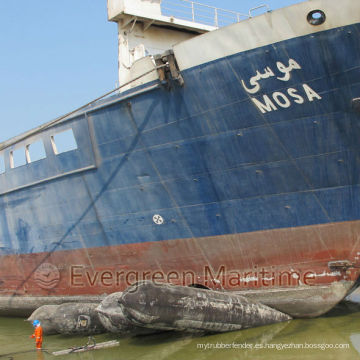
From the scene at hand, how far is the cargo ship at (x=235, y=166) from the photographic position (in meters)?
7.85

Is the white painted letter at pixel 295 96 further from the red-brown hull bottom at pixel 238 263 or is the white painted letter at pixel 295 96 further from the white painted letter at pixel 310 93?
the red-brown hull bottom at pixel 238 263

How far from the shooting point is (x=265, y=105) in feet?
A: 27.0

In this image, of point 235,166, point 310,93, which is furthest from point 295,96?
point 235,166

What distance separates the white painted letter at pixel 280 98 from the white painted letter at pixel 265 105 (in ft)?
0.37

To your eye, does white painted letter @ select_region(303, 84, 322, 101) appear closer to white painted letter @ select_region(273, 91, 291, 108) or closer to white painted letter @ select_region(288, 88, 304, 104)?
white painted letter @ select_region(288, 88, 304, 104)

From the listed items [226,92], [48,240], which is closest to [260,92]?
[226,92]

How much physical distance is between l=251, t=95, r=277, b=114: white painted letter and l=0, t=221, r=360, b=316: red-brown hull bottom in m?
2.29

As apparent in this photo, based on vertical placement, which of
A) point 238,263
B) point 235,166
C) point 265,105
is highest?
point 265,105

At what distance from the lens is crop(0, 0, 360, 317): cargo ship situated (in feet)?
25.7

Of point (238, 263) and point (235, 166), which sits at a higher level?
point (235, 166)

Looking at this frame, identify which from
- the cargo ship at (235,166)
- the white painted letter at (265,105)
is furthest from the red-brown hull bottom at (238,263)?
the white painted letter at (265,105)

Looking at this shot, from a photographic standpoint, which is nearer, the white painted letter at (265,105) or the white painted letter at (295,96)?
the white painted letter at (295,96)

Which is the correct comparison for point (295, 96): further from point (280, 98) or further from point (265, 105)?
point (265, 105)

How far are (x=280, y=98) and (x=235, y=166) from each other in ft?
4.98
